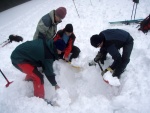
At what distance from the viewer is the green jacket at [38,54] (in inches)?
126

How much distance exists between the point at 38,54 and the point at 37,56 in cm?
6

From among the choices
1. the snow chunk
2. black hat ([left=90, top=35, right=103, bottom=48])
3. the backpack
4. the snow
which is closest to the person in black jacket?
black hat ([left=90, top=35, right=103, bottom=48])

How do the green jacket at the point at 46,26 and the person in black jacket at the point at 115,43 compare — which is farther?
the green jacket at the point at 46,26

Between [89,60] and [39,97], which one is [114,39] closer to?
[89,60]

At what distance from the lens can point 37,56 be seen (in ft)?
10.8

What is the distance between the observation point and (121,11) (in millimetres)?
7156

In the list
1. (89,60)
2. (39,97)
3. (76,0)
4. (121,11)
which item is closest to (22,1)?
(76,0)

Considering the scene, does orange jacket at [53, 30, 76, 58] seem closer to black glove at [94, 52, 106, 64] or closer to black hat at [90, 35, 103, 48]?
black glove at [94, 52, 106, 64]

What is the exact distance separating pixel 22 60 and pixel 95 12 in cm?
497

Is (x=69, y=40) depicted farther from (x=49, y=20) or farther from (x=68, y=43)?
(x=49, y=20)

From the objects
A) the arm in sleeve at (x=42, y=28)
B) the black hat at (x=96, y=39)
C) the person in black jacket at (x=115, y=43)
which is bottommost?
the person in black jacket at (x=115, y=43)

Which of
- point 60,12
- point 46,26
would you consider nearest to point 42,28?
point 46,26

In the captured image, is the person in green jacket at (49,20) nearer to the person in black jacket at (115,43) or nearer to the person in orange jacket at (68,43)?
the person in orange jacket at (68,43)

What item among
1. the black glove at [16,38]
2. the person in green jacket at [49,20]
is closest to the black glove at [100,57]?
the person in green jacket at [49,20]
